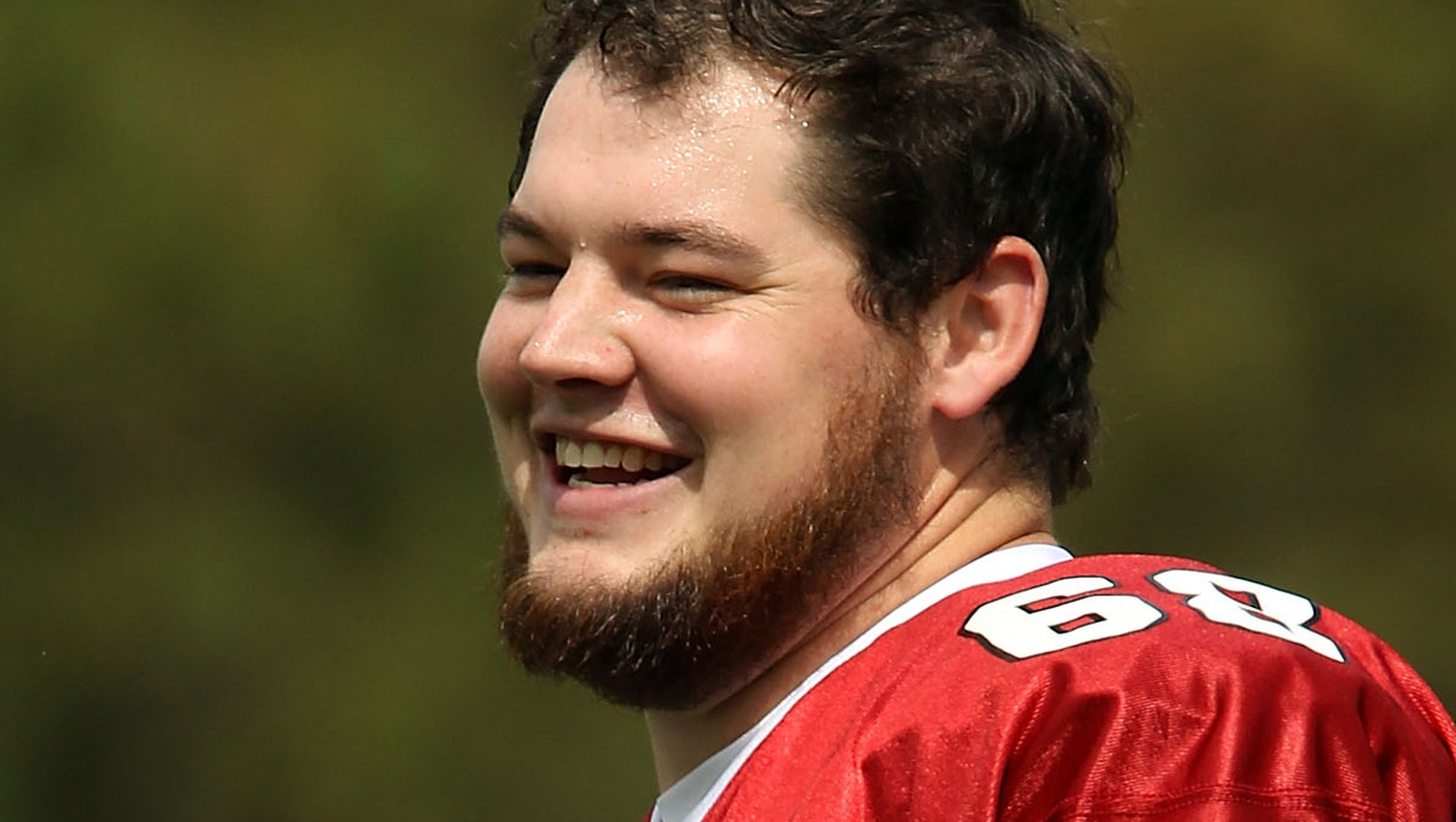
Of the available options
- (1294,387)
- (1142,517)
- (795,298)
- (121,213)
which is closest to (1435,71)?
(1294,387)

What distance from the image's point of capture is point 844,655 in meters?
2.28

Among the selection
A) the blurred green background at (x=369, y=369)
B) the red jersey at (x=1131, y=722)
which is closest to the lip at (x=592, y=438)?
the red jersey at (x=1131, y=722)

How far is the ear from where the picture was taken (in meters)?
2.36

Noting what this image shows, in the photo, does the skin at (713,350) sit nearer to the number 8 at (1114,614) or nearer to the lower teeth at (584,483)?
the lower teeth at (584,483)

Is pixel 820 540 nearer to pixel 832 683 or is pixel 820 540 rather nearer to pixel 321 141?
pixel 832 683

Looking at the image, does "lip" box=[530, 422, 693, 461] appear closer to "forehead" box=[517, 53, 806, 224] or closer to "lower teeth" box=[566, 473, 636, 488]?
"lower teeth" box=[566, 473, 636, 488]

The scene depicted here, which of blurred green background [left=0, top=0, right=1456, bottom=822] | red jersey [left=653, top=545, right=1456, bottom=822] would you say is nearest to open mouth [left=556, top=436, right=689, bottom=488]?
red jersey [left=653, top=545, right=1456, bottom=822]

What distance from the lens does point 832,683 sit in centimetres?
214

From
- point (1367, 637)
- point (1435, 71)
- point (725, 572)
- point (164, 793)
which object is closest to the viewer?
point (1367, 637)

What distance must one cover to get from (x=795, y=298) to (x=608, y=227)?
0.62ft

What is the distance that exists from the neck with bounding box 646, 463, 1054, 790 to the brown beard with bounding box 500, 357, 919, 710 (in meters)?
0.02

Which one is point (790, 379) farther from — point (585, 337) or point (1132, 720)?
point (1132, 720)

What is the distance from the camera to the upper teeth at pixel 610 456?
232 cm

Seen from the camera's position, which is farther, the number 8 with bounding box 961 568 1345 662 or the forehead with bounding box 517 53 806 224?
the forehead with bounding box 517 53 806 224
